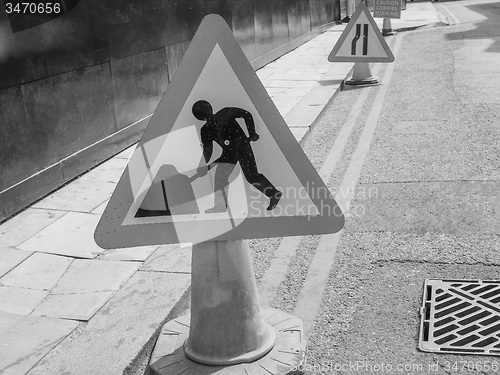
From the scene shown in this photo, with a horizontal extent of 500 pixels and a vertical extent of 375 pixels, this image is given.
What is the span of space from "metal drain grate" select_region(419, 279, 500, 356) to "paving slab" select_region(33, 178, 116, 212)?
298 cm

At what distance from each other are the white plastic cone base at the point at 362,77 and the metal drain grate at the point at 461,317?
25.4ft

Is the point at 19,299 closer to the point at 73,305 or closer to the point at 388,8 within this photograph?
the point at 73,305

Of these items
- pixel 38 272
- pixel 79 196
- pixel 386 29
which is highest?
pixel 38 272

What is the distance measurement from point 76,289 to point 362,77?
8.39 m

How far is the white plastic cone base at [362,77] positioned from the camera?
11562mm

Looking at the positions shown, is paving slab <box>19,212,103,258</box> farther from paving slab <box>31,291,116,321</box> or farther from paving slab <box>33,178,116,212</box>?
paving slab <box>31,291,116,321</box>

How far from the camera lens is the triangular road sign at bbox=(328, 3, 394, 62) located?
34.5 feet

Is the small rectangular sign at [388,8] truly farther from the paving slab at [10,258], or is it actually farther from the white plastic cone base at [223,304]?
the white plastic cone base at [223,304]

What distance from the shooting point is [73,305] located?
13.0 ft

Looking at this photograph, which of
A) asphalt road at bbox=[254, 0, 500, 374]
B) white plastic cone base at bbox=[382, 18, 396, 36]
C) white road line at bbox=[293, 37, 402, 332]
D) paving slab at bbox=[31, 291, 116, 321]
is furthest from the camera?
white plastic cone base at bbox=[382, 18, 396, 36]

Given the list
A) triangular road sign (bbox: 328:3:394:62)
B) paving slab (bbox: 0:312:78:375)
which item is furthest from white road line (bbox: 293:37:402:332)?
triangular road sign (bbox: 328:3:394:62)

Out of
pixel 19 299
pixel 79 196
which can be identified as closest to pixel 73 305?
pixel 19 299

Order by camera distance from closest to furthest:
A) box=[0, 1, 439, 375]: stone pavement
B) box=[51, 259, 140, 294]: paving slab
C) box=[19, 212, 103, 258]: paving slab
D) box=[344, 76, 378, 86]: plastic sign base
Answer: box=[0, 1, 439, 375]: stone pavement
box=[51, 259, 140, 294]: paving slab
box=[19, 212, 103, 258]: paving slab
box=[344, 76, 378, 86]: plastic sign base

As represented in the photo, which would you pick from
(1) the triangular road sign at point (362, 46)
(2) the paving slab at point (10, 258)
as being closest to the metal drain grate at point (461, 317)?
(2) the paving slab at point (10, 258)
